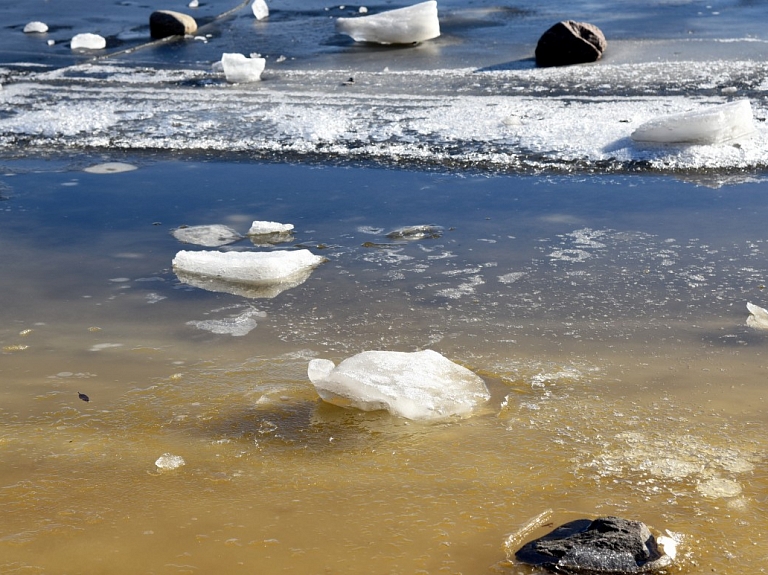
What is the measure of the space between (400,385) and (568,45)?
251 inches

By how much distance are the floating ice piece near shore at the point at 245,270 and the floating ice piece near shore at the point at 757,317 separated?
1840 millimetres

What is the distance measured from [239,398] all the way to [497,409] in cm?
83

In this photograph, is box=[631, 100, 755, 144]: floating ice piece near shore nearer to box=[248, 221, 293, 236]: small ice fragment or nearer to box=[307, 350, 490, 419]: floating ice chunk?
box=[248, 221, 293, 236]: small ice fragment

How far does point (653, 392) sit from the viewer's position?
2912mm

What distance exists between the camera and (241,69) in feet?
26.7

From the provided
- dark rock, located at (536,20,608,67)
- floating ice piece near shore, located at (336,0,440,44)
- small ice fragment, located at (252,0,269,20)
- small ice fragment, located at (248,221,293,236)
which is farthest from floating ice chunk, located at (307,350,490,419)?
small ice fragment, located at (252,0,269,20)

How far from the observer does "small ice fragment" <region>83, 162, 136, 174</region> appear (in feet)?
19.1

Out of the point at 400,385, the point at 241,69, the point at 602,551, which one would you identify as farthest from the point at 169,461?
the point at 241,69

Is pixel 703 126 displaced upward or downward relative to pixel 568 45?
downward

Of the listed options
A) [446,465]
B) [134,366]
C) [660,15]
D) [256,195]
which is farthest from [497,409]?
[660,15]

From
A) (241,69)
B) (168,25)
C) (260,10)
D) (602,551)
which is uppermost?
Answer: (260,10)

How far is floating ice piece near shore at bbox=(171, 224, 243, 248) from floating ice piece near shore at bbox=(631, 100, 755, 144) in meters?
2.70

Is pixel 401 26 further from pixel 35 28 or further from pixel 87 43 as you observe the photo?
pixel 35 28

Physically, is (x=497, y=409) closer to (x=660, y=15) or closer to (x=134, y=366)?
(x=134, y=366)
